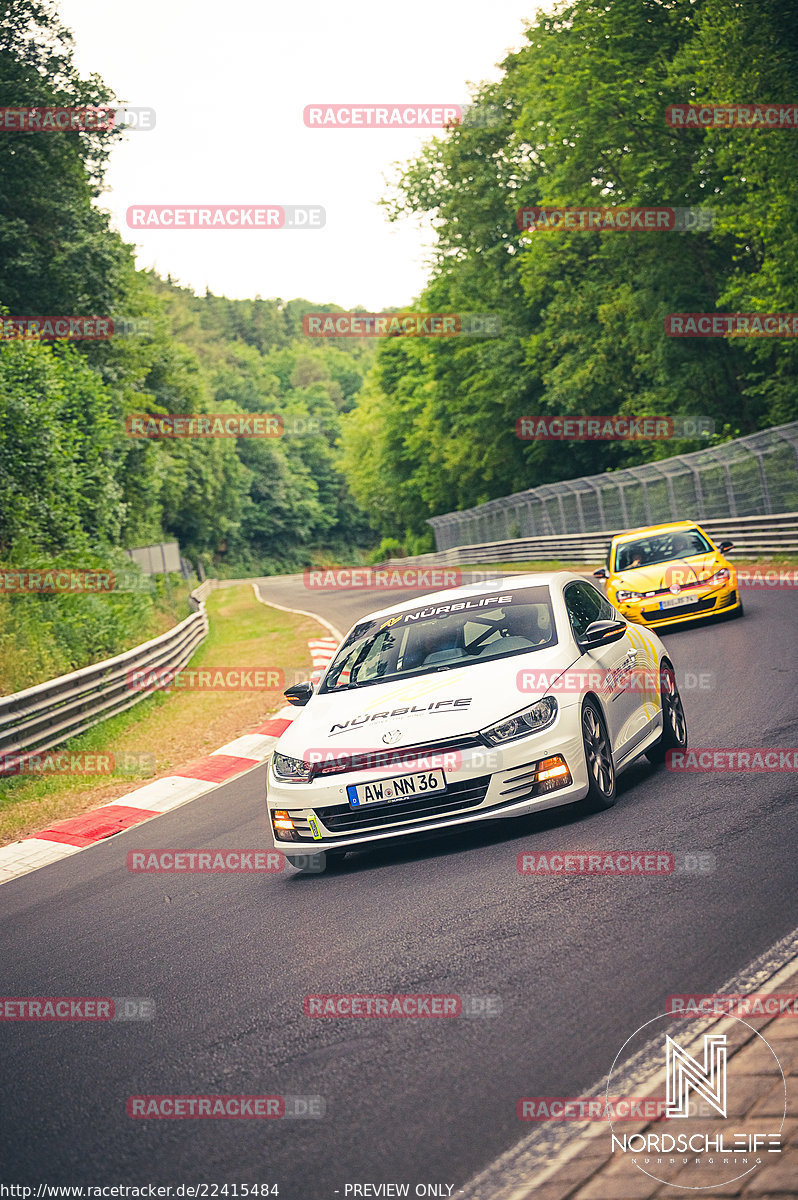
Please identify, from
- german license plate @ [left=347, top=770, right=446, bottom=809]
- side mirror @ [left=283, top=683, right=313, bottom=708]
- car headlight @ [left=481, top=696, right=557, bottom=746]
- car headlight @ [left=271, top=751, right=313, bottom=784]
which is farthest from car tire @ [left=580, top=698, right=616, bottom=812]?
side mirror @ [left=283, top=683, right=313, bottom=708]

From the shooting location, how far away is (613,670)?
777 centimetres

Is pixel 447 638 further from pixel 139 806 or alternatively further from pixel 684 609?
pixel 684 609

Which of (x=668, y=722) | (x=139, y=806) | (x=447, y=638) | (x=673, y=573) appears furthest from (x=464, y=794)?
(x=673, y=573)

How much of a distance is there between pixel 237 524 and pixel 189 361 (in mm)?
26555

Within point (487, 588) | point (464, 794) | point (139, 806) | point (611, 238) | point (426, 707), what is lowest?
point (139, 806)

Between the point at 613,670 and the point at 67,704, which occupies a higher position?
the point at 613,670

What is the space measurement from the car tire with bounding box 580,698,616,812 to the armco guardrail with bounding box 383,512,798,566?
18.0 m

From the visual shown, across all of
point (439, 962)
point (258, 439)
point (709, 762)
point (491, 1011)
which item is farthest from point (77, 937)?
point (258, 439)

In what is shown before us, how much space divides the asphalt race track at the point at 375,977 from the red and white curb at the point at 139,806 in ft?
4.84

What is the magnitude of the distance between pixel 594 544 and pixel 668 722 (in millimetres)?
29061

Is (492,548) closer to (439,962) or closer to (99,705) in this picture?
(99,705)

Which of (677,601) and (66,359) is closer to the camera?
(677,601)

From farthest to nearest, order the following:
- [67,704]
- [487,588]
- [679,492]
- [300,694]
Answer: [679,492]
[67,704]
[487,588]
[300,694]

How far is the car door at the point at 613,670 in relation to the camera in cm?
748
